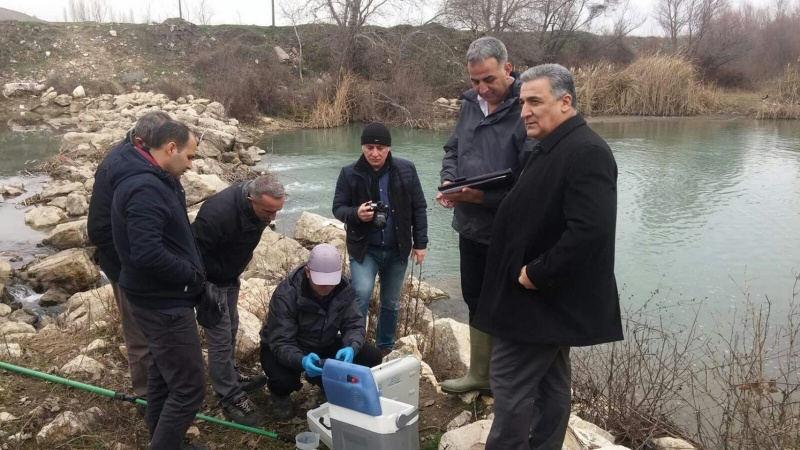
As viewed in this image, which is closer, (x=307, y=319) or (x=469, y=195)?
(x=469, y=195)

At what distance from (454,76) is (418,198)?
811 inches

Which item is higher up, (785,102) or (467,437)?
(785,102)

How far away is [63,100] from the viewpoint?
1817 centimetres

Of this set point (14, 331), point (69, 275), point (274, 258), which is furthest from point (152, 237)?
point (69, 275)

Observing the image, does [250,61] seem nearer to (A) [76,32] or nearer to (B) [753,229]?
(A) [76,32]

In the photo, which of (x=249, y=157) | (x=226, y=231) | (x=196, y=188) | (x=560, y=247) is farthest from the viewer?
(x=249, y=157)

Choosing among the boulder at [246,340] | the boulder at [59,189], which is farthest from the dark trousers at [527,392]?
the boulder at [59,189]

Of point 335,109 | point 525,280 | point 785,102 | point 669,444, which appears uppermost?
point 335,109

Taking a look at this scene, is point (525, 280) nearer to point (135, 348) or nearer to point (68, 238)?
point (135, 348)

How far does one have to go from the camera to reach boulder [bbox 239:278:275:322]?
4.34 m

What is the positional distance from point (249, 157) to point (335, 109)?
6.43m

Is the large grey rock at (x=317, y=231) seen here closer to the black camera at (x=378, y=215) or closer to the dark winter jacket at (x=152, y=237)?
the black camera at (x=378, y=215)

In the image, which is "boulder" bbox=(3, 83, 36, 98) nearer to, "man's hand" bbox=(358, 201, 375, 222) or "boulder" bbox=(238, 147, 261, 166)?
"boulder" bbox=(238, 147, 261, 166)

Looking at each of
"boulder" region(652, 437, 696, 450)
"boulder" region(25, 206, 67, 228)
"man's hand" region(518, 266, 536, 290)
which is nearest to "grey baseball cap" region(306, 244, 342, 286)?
"man's hand" region(518, 266, 536, 290)
